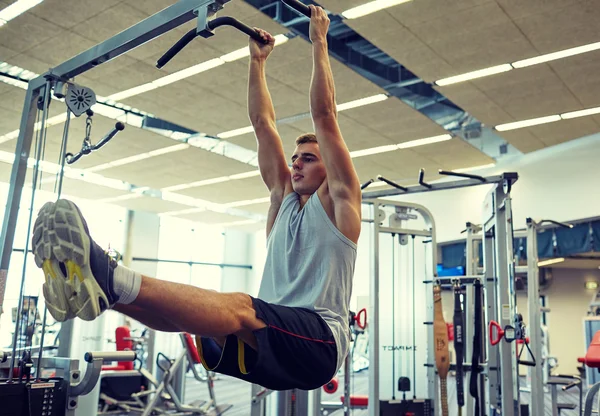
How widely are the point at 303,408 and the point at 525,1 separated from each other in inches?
141

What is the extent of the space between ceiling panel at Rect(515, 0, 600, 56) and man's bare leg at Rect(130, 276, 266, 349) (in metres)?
4.26

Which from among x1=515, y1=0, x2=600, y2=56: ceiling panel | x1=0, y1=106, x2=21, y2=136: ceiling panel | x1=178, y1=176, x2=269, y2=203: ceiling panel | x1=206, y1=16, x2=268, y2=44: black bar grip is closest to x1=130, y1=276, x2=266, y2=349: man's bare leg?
x1=206, y1=16, x2=268, y2=44: black bar grip

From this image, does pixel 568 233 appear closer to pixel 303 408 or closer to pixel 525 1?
pixel 525 1

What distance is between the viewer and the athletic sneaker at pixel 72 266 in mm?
1298

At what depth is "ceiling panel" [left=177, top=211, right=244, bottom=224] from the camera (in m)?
13.2

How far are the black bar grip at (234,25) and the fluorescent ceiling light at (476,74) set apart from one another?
165 inches

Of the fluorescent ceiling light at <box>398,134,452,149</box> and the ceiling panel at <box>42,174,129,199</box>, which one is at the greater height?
the fluorescent ceiling light at <box>398,134,452,149</box>

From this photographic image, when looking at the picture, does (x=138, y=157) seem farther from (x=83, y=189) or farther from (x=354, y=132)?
(x=354, y=132)

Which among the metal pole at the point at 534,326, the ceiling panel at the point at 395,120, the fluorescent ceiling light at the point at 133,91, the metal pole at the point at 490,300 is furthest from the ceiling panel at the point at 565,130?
the fluorescent ceiling light at the point at 133,91

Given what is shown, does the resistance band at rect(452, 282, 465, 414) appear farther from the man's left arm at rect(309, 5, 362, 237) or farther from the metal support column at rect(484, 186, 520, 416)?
the man's left arm at rect(309, 5, 362, 237)

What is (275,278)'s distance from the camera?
1.83 meters

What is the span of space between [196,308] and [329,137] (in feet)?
2.52

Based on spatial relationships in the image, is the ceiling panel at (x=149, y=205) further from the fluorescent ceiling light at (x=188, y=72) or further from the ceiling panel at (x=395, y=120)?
the ceiling panel at (x=395, y=120)

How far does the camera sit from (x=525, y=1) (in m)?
4.48
